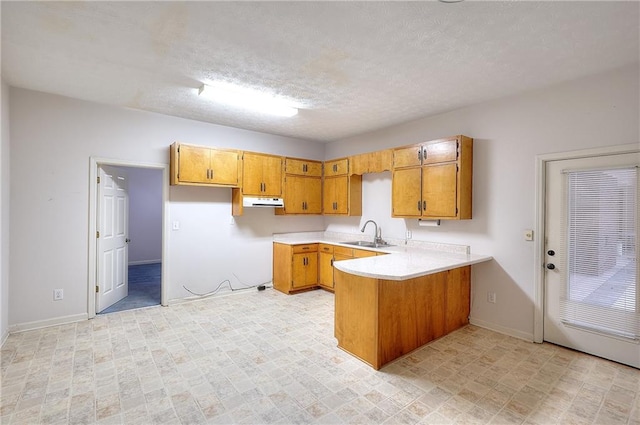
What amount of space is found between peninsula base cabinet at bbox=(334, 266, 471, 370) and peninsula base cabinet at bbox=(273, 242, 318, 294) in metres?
1.99

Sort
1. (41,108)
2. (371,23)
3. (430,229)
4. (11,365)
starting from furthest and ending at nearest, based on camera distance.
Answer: (430,229) → (41,108) → (11,365) → (371,23)

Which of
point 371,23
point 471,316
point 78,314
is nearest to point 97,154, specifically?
point 78,314

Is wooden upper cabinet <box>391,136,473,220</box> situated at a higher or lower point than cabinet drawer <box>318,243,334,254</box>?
higher

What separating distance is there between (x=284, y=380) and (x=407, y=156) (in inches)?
126

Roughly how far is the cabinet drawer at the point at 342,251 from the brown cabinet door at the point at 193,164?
2306 millimetres

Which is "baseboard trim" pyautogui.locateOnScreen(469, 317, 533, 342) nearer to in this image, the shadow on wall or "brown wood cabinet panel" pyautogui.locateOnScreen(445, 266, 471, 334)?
the shadow on wall

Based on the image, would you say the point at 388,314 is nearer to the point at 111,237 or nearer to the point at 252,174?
the point at 252,174

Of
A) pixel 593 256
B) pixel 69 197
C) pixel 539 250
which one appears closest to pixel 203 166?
pixel 69 197

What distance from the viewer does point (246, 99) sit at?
354 centimetres

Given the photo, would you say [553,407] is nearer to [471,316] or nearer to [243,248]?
[471,316]

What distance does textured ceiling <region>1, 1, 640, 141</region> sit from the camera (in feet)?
6.57

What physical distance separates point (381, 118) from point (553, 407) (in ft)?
12.0

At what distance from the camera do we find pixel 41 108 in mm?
3510

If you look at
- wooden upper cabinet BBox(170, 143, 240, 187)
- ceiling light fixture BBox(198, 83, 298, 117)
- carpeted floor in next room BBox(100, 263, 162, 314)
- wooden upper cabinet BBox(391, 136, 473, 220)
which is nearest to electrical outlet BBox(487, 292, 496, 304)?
wooden upper cabinet BBox(391, 136, 473, 220)
